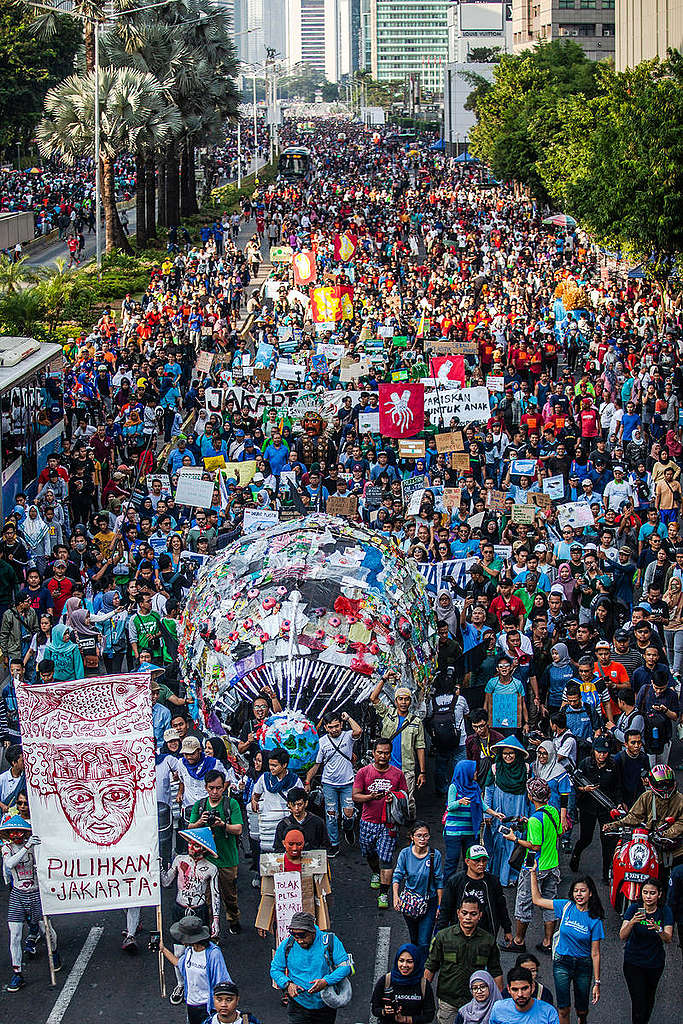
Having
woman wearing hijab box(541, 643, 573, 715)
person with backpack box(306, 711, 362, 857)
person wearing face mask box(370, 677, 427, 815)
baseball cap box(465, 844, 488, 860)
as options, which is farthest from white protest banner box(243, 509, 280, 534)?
baseball cap box(465, 844, 488, 860)

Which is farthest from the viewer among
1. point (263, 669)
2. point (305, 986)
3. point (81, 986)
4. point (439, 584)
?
point (439, 584)

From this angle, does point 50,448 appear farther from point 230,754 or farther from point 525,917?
point 525,917

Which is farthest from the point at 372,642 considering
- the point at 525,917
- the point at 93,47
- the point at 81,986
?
the point at 93,47

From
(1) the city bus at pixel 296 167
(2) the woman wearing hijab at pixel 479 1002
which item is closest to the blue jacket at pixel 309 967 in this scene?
(2) the woman wearing hijab at pixel 479 1002

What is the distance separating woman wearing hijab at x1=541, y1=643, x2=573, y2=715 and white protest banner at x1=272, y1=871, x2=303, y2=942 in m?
4.35

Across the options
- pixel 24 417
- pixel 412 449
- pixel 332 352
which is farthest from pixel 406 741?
pixel 332 352

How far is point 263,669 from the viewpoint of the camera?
12.6 meters

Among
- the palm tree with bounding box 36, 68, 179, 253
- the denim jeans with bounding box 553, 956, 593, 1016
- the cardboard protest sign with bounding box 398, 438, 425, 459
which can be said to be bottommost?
the denim jeans with bounding box 553, 956, 593, 1016

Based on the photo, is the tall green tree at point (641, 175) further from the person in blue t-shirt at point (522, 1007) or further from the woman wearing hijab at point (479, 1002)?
the person in blue t-shirt at point (522, 1007)

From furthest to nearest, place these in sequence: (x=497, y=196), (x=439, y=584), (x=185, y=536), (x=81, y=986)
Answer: (x=497, y=196), (x=185, y=536), (x=439, y=584), (x=81, y=986)

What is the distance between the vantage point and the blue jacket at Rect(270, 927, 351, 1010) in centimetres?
912

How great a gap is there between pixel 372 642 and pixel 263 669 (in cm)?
90

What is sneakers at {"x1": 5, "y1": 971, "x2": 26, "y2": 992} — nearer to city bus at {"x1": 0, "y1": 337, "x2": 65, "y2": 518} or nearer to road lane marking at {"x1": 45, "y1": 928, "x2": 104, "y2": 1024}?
road lane marking at {"x1": 45, "y1": 928, "x2": 104, "y2": 1024}

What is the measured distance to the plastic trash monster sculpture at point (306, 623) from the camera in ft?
41.2
